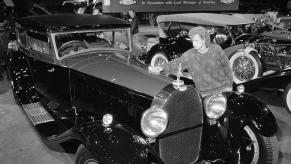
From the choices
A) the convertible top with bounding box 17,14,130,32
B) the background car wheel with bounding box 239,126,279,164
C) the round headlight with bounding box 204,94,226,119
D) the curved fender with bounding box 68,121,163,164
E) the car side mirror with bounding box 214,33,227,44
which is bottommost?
the background car wheel with bounding box 239,126,279,164

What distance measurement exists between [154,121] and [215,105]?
701mm

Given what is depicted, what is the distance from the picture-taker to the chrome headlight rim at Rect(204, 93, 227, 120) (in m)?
2.67

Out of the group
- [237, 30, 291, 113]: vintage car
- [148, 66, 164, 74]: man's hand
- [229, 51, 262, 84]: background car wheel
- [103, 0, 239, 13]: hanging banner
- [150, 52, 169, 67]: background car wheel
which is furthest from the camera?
[103, 0, 239, 13]: hanging banner

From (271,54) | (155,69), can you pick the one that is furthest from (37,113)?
(271,54)

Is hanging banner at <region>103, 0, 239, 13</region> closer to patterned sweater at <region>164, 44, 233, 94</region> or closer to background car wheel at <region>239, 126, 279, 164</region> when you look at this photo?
patterned sweater at <region>164, 44, 233, 94</region>

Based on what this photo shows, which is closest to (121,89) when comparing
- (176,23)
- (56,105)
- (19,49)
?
(56,105)

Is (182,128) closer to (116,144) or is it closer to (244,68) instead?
(116,144)

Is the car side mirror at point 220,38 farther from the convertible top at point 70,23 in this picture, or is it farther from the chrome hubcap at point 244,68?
the convertible top at point 70,23

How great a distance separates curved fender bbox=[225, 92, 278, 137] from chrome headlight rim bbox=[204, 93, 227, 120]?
242 mm

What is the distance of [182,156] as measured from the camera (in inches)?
104

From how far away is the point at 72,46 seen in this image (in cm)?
371

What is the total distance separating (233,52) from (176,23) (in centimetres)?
173

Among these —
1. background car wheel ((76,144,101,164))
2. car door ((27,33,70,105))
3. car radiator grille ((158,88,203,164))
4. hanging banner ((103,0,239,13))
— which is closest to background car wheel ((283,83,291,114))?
car radiator grille ((158,88,203,164))

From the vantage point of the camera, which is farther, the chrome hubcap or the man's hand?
the chrome hubcap
